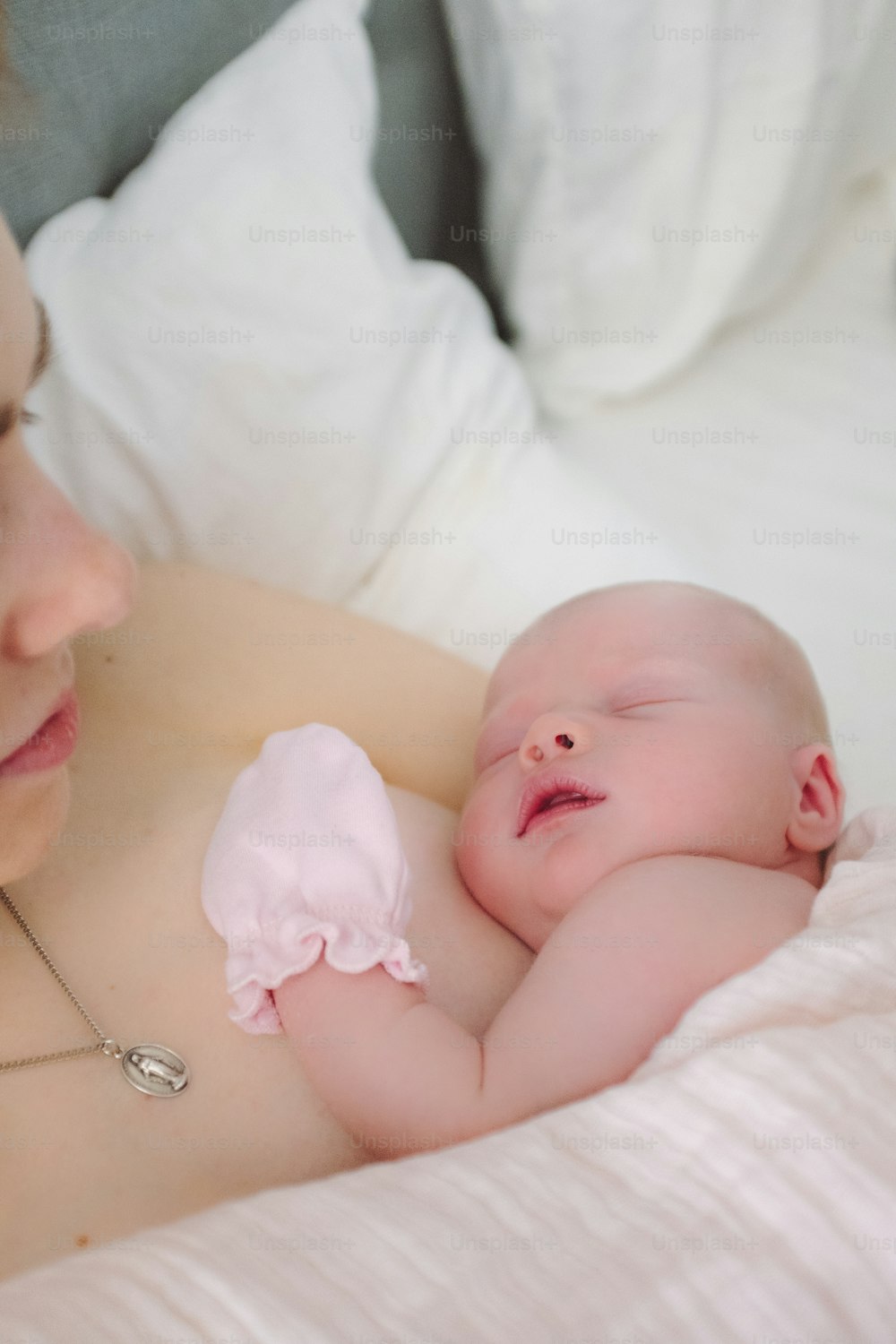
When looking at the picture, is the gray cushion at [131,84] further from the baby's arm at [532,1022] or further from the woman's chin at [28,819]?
the baby's arm at [532,1022]

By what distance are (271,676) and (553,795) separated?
0.34 m

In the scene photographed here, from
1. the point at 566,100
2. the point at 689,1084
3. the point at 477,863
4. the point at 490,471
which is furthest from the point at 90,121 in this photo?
the point at 689,1084

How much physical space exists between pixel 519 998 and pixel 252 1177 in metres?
0.23

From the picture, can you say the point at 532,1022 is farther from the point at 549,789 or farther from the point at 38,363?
the point at 38,363

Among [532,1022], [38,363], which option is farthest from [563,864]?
[38,363]

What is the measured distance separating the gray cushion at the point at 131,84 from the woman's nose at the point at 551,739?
82 cm

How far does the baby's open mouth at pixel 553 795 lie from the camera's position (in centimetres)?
103

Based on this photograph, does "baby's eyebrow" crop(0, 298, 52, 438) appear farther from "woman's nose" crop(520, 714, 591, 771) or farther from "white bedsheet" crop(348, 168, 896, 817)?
"white bedsheet" crop(348, 168, 896, 817)

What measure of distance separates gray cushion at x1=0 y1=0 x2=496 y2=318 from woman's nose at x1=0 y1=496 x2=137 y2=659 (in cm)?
62

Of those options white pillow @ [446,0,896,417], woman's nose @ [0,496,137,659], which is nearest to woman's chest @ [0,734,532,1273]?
woman's nose @ [0,496,137,659]

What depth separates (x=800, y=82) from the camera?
5.93 feet

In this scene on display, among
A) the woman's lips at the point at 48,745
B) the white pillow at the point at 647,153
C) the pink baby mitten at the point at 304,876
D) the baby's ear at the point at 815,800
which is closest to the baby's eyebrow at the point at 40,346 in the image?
the woman's lips at the point at 48,745

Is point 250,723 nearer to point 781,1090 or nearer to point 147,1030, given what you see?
point 147,1030

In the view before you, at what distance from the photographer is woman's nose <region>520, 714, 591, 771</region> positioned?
1031 millimetres
